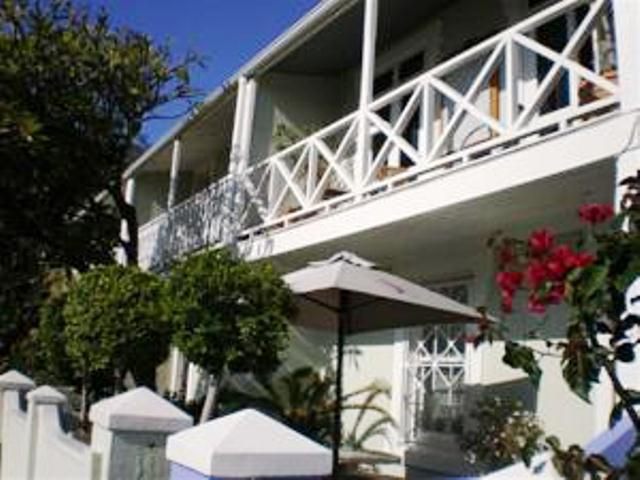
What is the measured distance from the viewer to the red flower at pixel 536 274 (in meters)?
2.95

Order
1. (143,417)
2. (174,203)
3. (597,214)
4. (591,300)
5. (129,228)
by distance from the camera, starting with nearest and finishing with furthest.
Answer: (591,300)
(597,214)
(143,417)
(129,228)
(174,203)

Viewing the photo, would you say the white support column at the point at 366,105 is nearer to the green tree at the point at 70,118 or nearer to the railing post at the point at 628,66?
the railing post at the point at 628,66

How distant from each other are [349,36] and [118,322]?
5.61 metres

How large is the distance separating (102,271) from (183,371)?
8188 mm

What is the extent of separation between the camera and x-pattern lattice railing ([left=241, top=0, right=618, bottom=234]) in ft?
23.7

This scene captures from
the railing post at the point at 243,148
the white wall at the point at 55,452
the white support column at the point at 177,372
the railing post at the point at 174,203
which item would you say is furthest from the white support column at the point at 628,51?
the white support column at the point at 177,372

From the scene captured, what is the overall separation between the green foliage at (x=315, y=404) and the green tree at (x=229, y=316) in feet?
10.2

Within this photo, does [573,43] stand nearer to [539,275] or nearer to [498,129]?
[498,129]

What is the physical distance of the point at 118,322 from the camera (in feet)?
34.5

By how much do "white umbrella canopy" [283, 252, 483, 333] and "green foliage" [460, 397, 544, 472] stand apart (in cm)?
112

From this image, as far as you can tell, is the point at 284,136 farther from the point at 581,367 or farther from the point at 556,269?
the point at 581,367

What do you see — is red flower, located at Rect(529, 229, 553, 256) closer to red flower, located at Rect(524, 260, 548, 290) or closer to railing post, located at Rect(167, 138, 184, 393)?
red flower, located at Rect(524, 260, 548, 290)

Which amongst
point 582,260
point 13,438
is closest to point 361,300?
point 13,438

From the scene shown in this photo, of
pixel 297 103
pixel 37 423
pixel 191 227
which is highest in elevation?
pixel 297 103
